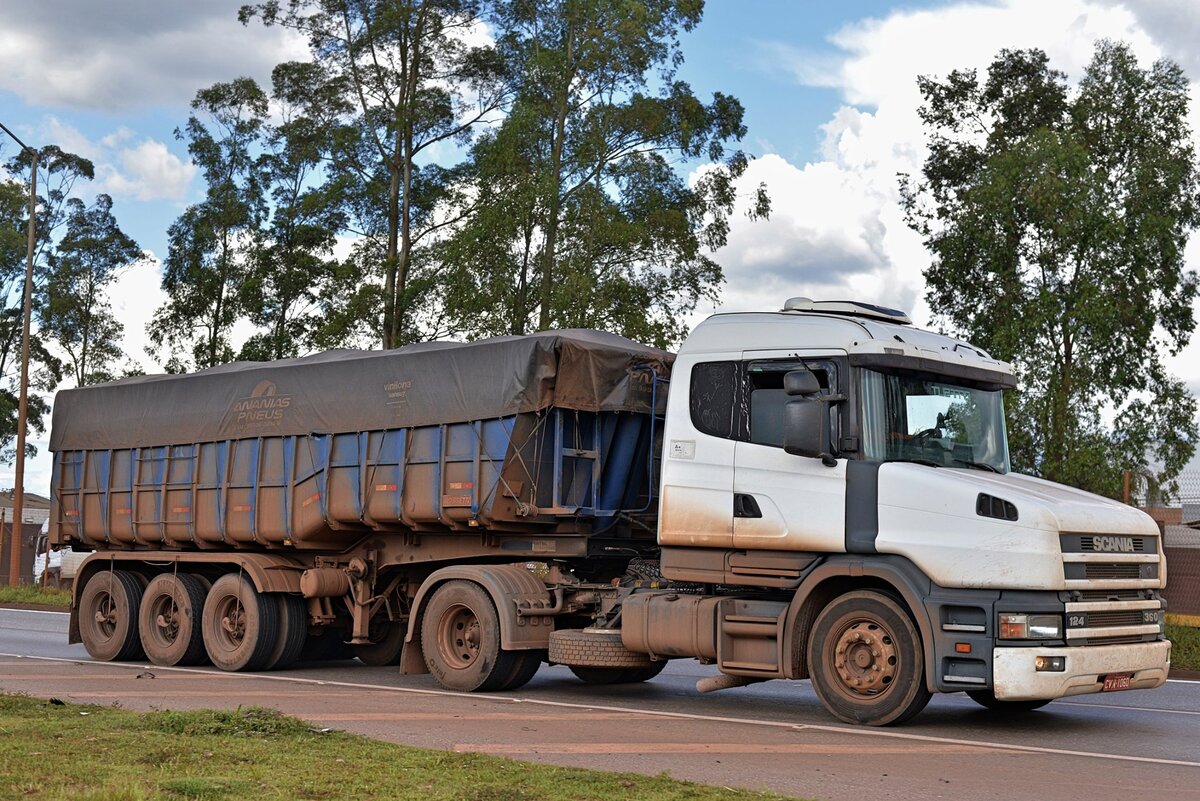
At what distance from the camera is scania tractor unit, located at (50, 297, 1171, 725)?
1093cm

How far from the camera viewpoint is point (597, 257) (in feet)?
106

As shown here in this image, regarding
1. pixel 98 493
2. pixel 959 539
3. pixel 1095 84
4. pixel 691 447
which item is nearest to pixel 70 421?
pixel 98 493

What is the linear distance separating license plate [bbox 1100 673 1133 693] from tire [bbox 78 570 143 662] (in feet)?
37.2

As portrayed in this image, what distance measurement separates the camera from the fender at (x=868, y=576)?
1081cm

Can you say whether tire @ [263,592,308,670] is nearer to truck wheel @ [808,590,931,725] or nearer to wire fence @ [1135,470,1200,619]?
truck wheel @ [808,590,931,725]

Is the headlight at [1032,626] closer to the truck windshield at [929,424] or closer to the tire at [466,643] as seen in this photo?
the truck windshield at [929,424]

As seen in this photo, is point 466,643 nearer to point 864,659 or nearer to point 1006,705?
point 864,659

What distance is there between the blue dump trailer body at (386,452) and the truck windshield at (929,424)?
293cm

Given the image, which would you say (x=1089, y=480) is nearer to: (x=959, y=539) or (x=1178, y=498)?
(x=1178, y=498)

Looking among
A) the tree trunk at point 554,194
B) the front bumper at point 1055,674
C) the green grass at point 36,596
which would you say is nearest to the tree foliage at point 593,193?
the tree trunk at point 554,194

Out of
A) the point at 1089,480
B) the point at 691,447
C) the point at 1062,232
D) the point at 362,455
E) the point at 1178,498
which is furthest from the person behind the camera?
the point at 1062,232

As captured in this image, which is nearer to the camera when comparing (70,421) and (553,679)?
(553,679)

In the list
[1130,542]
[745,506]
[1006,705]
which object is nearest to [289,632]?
[745,506]

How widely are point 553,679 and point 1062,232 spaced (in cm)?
2129
